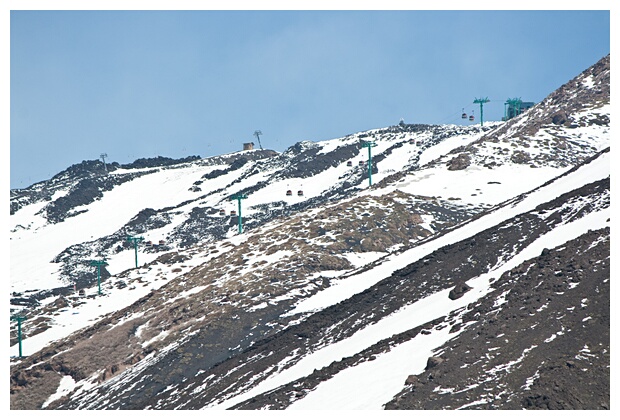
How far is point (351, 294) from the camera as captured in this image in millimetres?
75938

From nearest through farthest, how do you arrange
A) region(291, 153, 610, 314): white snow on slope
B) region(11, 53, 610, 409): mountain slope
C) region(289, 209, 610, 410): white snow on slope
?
region(289, 209, 610, 410): white snow on slope, region(11, 53, 610, 409): mountain slope, region(291, 153, 610, 314): white snow on slope

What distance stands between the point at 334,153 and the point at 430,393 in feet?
483

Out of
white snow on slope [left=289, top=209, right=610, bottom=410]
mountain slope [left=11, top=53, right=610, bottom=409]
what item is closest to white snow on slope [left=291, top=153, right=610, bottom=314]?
mountain slope [left=11, top=53, right=610, bottom=409]

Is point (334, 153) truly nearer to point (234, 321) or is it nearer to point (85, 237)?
point (85, 237)

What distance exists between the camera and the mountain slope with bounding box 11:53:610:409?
46250mm

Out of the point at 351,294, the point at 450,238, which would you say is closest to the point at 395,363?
the point at 351,294

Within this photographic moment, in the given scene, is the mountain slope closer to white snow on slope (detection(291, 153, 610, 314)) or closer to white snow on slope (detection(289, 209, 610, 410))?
white snow on slope (detection(289, 209, 610, 410))

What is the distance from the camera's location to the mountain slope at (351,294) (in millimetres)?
46250

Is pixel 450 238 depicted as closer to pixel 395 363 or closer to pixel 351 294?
pixel 351 294

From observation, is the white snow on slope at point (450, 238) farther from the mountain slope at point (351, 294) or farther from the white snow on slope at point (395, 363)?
the white snow on slope at point (395, 363)

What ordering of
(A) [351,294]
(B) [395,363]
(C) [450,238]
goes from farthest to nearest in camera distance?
(C) [450,238] → (A) [351,294] → (B) [395,363]

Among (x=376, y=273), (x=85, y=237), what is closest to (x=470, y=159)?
(x=376, y=273)
